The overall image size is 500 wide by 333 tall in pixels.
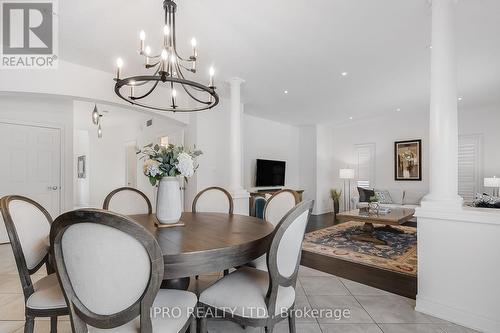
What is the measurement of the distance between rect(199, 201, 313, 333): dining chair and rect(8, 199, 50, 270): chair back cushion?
3.43 ft

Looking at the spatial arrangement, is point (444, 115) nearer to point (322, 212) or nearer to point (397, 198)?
point (397, 198)

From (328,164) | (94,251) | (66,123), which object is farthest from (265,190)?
(94,251)

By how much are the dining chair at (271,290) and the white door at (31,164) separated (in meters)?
4.32

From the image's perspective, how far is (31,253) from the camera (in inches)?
58.4

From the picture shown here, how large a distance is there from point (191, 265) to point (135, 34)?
2602mm

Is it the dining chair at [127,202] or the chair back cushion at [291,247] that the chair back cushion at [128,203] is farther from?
the chair back cushion at [291,247]

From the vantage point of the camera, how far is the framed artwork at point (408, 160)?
6.32 meters

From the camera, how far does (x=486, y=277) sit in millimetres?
1796

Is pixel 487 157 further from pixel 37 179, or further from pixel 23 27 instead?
pixel 37 179

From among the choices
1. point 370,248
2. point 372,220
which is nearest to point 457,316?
point 370,248

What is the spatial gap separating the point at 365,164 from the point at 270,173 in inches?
114

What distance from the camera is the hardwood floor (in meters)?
2.44

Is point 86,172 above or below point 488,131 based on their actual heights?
below

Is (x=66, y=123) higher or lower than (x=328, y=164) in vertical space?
higher
